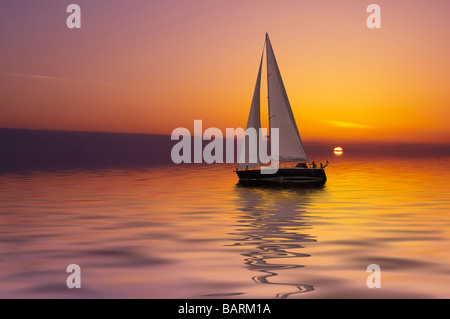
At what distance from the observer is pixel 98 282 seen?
1436 centimetres

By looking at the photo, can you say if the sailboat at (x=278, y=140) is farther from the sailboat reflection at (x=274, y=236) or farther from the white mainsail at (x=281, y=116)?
the sailboat reflection at (x=274, y=236)

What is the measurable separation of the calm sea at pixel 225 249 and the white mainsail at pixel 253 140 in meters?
17.6

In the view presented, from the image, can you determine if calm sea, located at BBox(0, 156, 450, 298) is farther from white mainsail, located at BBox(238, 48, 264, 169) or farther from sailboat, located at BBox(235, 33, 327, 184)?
white mainsail, located at BBox(238, 48, 264, 169)

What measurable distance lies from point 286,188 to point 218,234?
3104cm

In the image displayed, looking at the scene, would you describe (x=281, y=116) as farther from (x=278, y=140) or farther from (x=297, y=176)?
(x=297, y=176)

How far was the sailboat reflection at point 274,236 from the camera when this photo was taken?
1506 cm

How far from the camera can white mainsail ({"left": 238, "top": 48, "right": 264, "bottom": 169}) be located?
5553 cm

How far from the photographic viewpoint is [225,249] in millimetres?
19484

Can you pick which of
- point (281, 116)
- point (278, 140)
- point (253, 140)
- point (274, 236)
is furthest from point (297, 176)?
point (274, 236)

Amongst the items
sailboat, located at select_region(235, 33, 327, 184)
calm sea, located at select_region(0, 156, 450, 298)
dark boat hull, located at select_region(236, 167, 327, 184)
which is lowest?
calm sea, located at select_region(0, 156, 450, 298)

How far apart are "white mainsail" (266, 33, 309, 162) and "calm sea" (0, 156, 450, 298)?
57.3ft

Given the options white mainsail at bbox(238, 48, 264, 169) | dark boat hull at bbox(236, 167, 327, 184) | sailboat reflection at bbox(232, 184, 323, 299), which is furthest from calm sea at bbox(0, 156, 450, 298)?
white mainsail at bbox(238, 48, 264, 169)
